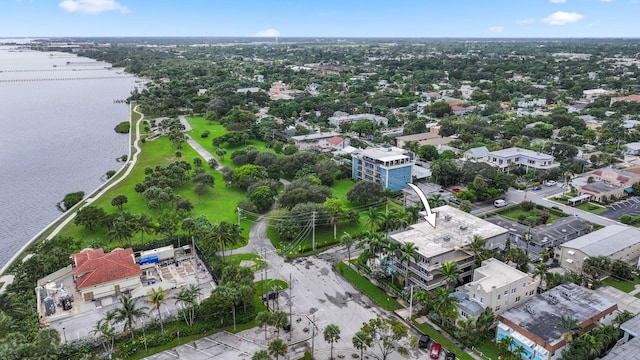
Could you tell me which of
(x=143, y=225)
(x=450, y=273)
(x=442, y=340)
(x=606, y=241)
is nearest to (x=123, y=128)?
(x=143, y=225)

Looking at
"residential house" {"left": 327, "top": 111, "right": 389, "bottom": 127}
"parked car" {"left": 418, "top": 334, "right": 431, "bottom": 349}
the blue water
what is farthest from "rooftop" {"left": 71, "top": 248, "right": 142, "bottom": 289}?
"residential house" {"left": 327, "top": 111, "right": 389, "bottom": 127}

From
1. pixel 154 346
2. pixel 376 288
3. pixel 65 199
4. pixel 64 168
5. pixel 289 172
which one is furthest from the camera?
pixel 64 168

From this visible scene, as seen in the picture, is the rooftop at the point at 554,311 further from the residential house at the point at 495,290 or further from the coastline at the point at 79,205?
the coastline at the point at 79,205

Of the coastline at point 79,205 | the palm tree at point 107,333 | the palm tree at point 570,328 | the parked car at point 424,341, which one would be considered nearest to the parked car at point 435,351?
the parked car at point 424,341

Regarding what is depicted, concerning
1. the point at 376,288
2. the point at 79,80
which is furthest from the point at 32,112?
the point at 376,288

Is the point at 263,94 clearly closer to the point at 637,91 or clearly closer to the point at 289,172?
the point at 289,172

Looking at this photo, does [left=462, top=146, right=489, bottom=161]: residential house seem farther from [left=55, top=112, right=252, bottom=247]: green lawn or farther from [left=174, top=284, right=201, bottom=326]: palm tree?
[left=174, top=284, right=201, bottom=326]: palm tree

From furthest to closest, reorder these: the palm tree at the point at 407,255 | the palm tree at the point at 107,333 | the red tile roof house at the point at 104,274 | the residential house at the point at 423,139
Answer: the residential house at the point at 423,139 → the red tile roof house at the point at 104,274 → the palm tree at the point at 407,255 → the palm tree at the point at 107,333
